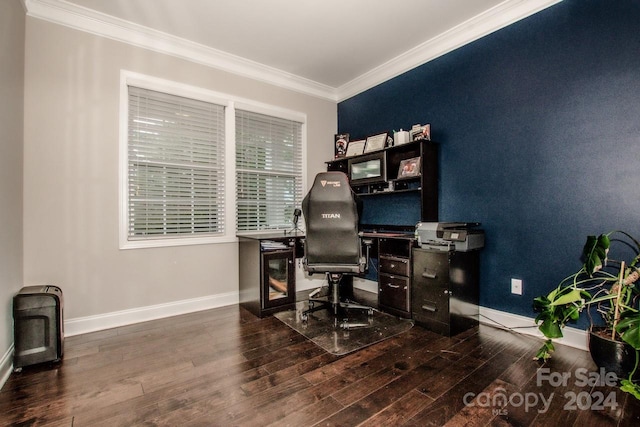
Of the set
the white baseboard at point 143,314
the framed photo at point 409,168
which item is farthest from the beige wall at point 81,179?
the framed photo at point 409,168

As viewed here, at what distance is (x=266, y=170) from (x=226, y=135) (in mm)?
639

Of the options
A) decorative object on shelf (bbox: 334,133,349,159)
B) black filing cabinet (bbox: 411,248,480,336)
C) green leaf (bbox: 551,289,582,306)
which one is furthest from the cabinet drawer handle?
→ decorative object on shelf (bbox: 334,133,349,159)

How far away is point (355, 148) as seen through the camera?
3.76m

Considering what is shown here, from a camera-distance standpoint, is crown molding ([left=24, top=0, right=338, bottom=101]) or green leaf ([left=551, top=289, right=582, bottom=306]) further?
crown molding ([left=24, top=0, right=338, bottom=101])

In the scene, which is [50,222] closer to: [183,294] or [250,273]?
[183,294]

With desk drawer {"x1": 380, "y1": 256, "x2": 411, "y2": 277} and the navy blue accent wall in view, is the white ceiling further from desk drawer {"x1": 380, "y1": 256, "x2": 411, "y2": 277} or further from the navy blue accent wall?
desk drawer {"x1": 380, "y1": 256, "x2": 411, "y2": 277}

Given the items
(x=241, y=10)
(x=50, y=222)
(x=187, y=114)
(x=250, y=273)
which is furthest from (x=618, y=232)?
(x=50, y=222)

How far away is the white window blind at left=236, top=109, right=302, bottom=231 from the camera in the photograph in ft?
11.4

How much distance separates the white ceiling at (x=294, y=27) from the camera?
2.47m

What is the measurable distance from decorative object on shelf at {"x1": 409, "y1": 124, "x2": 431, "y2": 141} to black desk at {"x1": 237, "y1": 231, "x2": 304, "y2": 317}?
171cm

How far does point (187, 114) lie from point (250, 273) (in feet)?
6.02

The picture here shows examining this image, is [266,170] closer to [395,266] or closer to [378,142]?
[378,142]

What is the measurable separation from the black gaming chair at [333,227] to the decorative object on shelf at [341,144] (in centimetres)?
158

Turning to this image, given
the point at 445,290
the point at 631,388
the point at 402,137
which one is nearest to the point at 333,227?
the point at 445,290
